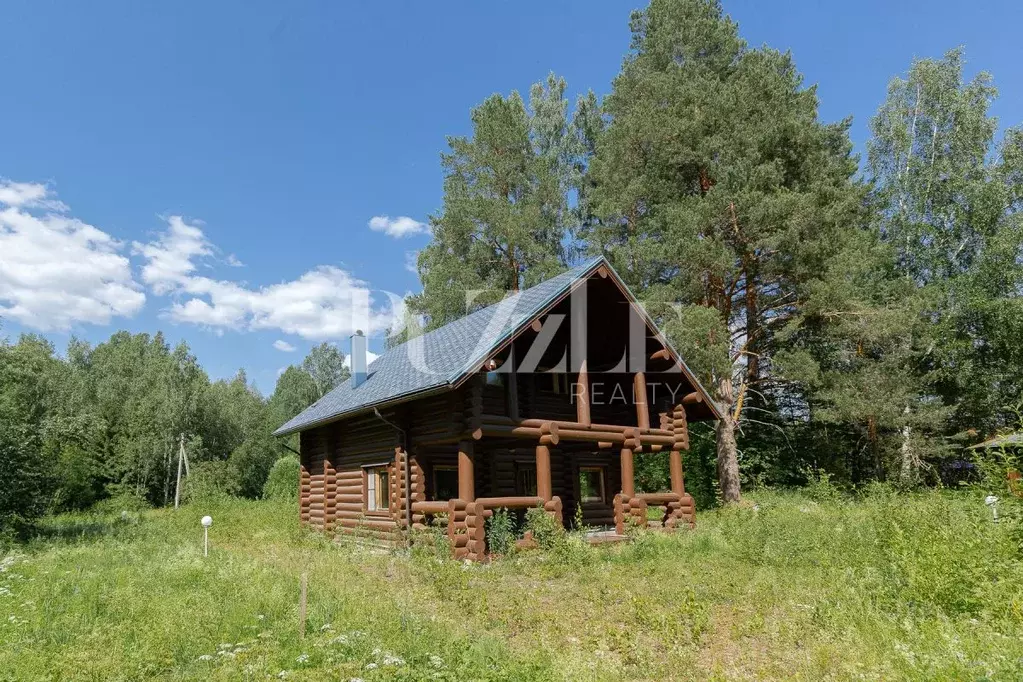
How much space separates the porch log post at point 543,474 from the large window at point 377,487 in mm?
4370

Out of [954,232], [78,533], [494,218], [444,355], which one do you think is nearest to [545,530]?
[444,355]

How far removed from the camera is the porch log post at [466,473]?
13797 mm

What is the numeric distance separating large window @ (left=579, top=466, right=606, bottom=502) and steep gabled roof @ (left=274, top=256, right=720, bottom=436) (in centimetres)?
414

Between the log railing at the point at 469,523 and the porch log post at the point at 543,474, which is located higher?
the porch log post at the point at 543,474

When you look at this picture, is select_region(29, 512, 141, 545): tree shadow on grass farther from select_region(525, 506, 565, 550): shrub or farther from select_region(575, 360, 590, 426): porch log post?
select_region(575, 360, 590, 426): porch log post

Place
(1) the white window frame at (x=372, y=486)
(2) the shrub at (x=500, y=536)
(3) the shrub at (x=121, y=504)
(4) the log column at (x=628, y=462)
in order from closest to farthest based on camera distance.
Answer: (2) the shrub at (x=500, y=536) → (4) the log column at (x=628, y=462) → (1) the white window frame at (x=372, y=486) → (3) the shrub at (x=121, y=504)

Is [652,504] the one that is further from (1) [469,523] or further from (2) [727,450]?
(2) [727,450]

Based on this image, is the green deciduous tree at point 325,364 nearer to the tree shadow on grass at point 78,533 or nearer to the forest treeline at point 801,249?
the forest treeline at point 801,249

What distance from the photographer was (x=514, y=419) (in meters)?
14.6

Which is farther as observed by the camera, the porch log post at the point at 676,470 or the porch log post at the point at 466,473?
the porch log post at the point at 676,470

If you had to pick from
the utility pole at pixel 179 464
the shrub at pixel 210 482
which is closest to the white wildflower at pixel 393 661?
the shrub at pixel 210 482

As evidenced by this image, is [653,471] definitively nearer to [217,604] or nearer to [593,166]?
[593,166]

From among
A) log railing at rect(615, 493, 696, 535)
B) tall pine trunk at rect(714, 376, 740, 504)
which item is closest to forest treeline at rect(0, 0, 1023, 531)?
tall pine trunk at rect(714, 376, 740, 504)

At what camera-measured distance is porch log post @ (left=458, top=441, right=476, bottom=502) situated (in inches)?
543
